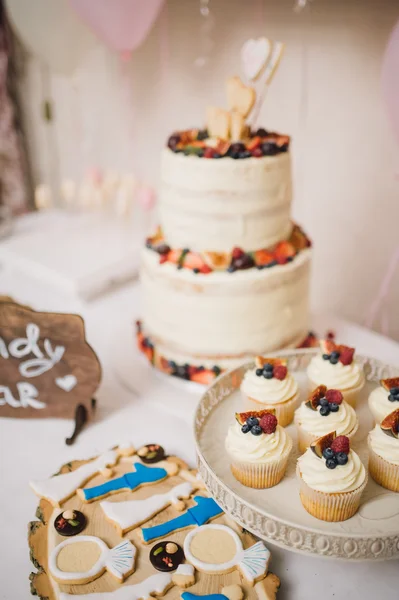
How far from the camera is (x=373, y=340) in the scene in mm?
2186

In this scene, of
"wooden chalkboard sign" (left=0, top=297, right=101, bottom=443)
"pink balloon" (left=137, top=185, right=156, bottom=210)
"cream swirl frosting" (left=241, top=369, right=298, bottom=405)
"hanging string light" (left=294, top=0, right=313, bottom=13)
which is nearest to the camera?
"cream swirl frosting" (left=241, top=369, right=298, bottom=405)

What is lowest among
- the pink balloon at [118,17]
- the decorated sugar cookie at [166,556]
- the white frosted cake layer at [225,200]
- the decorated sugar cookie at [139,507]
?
the decorated sugar cookie at [139,507]

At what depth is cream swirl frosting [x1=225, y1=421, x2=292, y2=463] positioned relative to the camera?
1.23m

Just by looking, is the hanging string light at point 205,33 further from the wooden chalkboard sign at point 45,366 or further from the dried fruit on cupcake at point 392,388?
the dried fruit on cupcake at point 392,388

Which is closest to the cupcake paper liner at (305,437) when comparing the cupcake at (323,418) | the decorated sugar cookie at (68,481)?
the cupcake at (323,418)

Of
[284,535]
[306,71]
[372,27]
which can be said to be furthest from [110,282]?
[284,535]

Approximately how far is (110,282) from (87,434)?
106 centimetres

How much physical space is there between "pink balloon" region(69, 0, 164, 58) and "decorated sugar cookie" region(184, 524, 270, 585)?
1.91 m

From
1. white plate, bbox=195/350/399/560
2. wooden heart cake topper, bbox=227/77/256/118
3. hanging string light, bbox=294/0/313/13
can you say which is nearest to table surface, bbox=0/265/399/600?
white plate, bbox=195/350/399/560

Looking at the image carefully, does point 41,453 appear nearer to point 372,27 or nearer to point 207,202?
point 207,202

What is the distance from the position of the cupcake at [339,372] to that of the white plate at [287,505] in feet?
0.20

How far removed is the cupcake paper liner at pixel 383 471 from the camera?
4.03 ft

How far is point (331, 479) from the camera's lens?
3.79 ft

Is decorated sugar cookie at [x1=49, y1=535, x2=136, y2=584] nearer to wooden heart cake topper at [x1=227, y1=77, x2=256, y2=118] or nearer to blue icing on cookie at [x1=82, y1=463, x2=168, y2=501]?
blue icing on cookie at [x1=82, y1=463, x2=168, y2=501]
